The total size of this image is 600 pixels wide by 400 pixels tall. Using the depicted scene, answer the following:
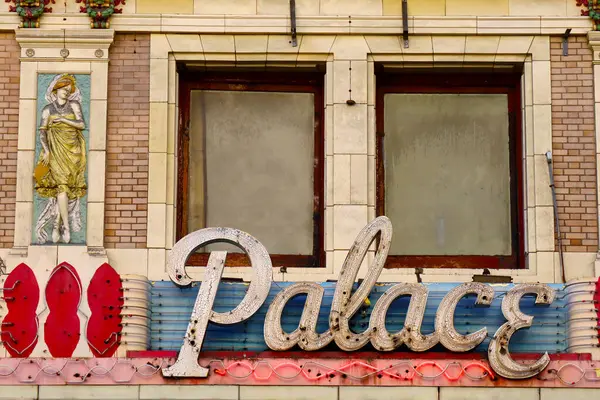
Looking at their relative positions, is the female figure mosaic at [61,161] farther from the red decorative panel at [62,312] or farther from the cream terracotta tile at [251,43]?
the cream terracotta tile at [251,43]

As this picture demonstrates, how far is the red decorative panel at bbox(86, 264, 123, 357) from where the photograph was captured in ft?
68.5

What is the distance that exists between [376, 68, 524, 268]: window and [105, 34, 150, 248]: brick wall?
316 centimetres

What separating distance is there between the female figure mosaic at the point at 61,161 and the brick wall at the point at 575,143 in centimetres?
619

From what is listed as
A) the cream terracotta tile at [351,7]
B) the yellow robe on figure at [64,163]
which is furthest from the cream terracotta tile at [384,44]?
the yellow robe on figure at [64,163]

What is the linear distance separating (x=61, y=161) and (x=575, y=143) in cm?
669

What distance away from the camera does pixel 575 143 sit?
73.6ft

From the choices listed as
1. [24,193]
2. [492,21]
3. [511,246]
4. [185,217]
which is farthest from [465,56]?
[24,193]

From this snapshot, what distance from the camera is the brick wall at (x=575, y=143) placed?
22.1 m

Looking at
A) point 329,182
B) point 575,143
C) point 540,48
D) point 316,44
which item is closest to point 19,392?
point 329,182

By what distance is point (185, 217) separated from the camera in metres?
22.7

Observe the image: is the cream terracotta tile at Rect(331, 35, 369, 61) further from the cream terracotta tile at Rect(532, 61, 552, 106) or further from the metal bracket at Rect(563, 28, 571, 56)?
the metal bracket at Rect(563, 28, 571, 56)

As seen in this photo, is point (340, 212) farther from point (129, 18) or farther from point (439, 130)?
point (129, 18)

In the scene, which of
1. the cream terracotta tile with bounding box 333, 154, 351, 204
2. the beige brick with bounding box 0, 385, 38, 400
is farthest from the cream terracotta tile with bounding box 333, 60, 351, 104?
the beige brick with bounding box 0, 385, 38, 400

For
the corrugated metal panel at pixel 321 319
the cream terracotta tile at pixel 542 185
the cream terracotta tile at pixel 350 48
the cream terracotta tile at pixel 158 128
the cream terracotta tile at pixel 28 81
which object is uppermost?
the cream terracotta tile at pixel 350 48
